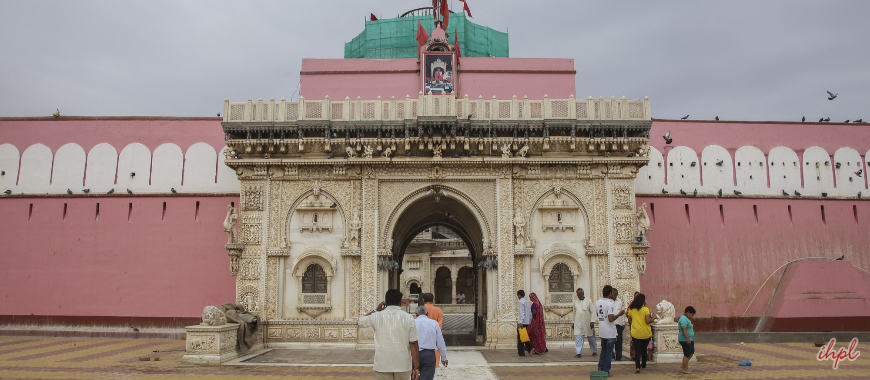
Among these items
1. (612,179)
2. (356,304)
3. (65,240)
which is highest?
(612,179)

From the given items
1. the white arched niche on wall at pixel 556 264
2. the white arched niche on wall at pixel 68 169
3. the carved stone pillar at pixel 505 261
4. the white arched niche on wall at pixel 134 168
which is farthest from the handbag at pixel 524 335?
the white arched niche on wall at pixel 68 169

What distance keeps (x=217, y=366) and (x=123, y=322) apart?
7269 millimetres

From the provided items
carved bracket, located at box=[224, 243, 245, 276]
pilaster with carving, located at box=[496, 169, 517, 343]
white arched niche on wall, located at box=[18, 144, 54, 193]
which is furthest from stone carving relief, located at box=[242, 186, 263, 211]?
white arched niche on wall, located at box=[18, 144, 54, 193]

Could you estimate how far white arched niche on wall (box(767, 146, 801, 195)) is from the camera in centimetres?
1758

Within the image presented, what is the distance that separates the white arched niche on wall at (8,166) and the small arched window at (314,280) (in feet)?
32.9

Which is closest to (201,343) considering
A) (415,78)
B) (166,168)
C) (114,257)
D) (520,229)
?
(114,257)

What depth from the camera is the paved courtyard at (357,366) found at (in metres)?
9.75

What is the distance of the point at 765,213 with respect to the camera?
17.2 m

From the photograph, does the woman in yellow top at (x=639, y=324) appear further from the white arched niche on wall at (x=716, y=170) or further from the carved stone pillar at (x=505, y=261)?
the white arched niche on wall at (x=716, y=170)

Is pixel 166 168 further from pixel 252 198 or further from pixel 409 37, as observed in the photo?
pixel 409 37

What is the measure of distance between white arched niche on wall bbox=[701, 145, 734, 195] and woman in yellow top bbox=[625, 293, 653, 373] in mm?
9039

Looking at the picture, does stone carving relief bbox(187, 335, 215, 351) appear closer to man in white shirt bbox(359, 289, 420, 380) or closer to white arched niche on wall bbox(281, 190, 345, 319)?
white arched niche on wall bbox(281, 190, 345, 319)

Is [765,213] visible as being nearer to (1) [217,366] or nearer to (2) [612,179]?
(2) [612,179]

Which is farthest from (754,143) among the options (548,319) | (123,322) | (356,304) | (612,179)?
(123,322)
